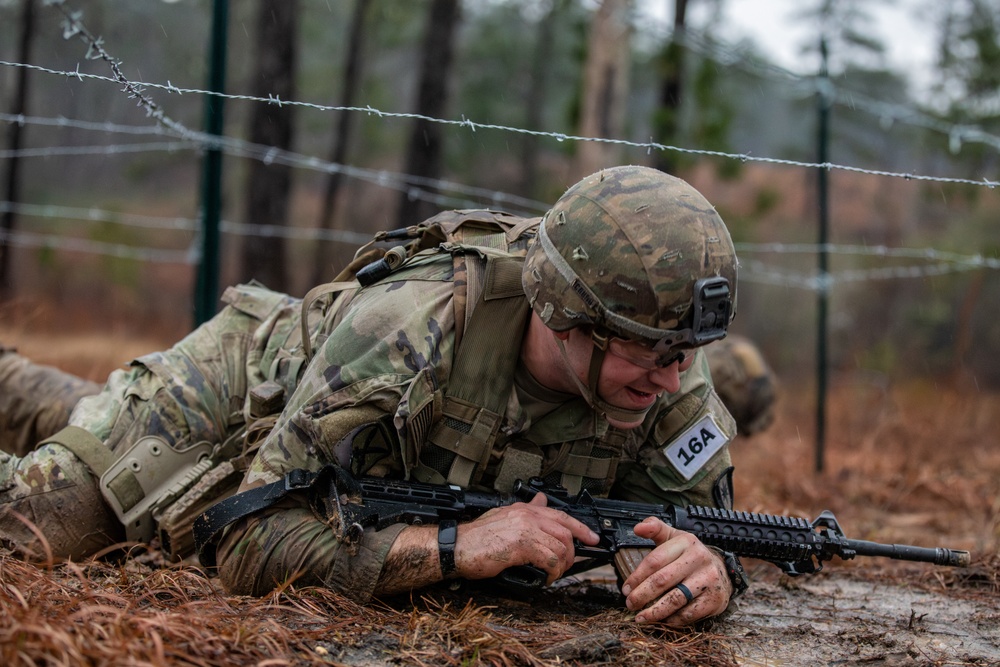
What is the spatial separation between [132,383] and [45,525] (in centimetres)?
60

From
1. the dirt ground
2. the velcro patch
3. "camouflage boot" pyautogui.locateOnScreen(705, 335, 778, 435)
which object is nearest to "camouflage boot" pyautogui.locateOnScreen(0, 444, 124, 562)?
the dirt ground

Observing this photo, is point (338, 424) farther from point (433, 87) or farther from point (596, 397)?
point (433, 87)

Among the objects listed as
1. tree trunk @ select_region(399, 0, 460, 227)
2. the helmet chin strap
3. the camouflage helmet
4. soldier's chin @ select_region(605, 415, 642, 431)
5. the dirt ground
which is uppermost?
tree trunk @ select_region(399, 0, 460, 227)

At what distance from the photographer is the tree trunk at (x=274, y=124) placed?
38.8 feet

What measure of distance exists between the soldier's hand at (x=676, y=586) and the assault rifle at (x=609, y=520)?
0.10 metres

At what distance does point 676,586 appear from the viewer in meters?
2.94

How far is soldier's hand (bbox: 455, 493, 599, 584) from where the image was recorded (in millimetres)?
2875

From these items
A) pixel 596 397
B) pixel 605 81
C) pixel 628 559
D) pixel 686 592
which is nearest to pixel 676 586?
pixel 686 592

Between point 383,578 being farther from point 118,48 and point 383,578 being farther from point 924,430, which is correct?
point 118,48

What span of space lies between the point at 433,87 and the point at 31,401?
8.69 metres

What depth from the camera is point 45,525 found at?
3.36 meters

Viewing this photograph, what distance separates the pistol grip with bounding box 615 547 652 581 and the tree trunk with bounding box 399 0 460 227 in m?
9.13

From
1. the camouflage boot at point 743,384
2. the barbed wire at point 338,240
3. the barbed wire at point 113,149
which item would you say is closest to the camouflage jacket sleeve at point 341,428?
the barbed wire at point 338,240

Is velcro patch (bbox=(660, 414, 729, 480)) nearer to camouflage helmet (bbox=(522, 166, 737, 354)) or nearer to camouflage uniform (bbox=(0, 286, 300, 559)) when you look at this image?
camouflage helmet (bbox=(522, 166, 737, 354))
